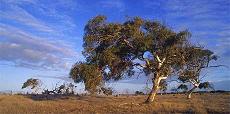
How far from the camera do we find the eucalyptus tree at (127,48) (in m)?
43.8

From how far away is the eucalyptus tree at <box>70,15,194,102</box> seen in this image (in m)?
43.8

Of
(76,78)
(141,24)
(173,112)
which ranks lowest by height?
(173,112)

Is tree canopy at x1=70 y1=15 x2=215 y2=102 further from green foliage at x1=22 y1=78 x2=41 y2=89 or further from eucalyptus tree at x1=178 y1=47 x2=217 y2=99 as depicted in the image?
green foliage at x1=22 y1=78 x2=41 y2=89

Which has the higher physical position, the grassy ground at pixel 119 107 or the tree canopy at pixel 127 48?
the tree canopy at pixel 127 48

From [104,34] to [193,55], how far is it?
11.4 m

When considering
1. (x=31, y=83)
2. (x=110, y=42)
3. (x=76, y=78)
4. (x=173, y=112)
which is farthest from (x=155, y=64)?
(x=31, y=83)

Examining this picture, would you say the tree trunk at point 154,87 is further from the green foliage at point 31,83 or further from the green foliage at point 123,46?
the green foliage at point 31,83

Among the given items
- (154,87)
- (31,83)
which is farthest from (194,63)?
(31,83)

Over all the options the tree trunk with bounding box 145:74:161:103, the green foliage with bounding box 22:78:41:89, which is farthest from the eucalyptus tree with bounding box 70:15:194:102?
the green foliage with bounding box 22:78:41:89

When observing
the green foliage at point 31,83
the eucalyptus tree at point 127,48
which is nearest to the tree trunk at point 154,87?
the eucalyptus tree at point 127,48

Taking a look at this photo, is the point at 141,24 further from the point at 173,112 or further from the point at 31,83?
the point at 31,83

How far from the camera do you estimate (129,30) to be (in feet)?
143

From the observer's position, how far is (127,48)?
4553 cm

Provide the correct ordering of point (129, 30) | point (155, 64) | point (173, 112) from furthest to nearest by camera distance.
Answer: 1. point (155, 64)
2. point (129, 30)
3. point (173, 112)
